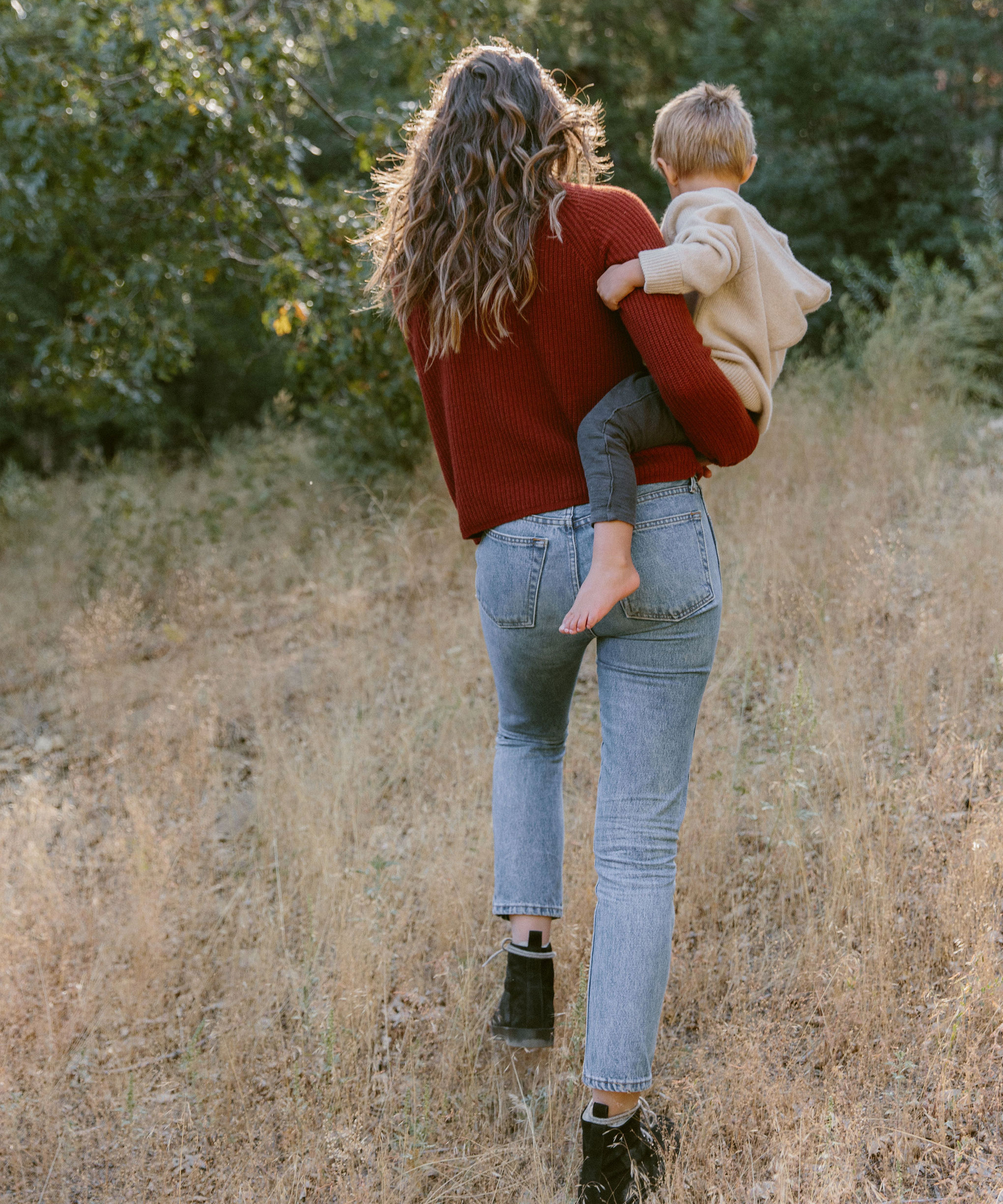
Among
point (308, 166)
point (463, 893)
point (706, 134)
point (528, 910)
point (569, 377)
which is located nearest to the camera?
point (569, 377)

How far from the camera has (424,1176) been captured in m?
2.02

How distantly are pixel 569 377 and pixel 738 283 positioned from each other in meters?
0.37

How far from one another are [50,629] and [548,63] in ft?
24.6

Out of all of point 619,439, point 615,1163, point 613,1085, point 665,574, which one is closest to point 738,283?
point 619,439

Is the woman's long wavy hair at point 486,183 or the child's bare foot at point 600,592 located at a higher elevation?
the woman's long wavy hair at point 486,183

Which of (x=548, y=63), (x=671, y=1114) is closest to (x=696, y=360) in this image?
(x=671, y=1114)

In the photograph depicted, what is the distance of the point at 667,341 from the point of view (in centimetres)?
159

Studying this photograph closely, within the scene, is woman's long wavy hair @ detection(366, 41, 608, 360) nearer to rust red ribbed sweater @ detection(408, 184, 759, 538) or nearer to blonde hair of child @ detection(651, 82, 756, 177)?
A: rust red ribbed sweater @ detection(408, 184, 759, 538)

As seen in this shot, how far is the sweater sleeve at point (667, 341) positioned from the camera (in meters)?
1.59

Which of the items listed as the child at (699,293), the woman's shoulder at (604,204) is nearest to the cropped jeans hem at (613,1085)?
the child at (699,293)

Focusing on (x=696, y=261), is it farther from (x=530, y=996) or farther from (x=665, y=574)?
(x=530, y=996)

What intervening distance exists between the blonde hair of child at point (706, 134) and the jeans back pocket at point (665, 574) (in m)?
0.73

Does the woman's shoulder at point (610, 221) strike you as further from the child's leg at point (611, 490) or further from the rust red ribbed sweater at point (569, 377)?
the child's leg at point (611, 490)

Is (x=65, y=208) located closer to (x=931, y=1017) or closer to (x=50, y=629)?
(x=50, y=629)
